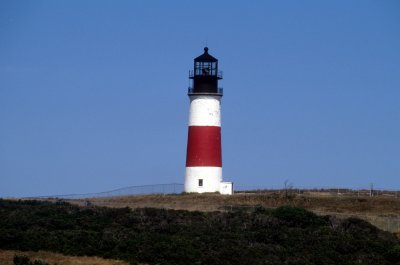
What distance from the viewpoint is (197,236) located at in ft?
126

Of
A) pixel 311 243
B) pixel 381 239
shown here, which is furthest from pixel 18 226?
pixel 381 239

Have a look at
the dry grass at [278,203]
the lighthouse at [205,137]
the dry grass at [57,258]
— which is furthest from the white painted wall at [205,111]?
the dry grass at [57,258]

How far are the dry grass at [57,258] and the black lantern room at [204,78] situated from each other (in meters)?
29.7

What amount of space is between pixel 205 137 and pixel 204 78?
13.5 feet

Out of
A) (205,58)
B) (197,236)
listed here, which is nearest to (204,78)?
(205,58)

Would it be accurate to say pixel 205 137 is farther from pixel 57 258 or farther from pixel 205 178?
pixel 57 258

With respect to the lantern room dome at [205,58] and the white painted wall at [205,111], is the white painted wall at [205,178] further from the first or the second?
the lantern room dome at [205,58]

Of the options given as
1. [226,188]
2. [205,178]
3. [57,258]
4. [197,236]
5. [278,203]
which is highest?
[205,178]

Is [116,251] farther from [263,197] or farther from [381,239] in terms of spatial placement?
[263,197]

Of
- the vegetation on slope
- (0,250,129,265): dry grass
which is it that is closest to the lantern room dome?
the vegetation on slope

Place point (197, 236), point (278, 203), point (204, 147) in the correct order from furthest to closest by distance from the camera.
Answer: point (204, 147) < point (278, 203) < point (197, 236)

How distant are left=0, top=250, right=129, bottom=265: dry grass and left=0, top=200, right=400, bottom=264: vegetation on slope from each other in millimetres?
389

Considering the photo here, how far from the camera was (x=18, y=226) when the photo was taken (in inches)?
1511

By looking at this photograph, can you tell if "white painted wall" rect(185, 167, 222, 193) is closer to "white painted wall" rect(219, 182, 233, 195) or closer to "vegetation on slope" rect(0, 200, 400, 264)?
"white painted wall" rect(219, 182, 233, 195)
